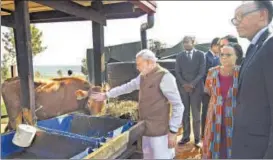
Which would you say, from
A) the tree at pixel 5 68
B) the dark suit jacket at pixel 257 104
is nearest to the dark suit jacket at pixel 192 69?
the dark suit jacket at pixel 257 104

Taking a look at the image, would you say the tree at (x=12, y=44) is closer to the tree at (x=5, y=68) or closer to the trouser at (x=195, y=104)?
the tree at (x=5, y=68)

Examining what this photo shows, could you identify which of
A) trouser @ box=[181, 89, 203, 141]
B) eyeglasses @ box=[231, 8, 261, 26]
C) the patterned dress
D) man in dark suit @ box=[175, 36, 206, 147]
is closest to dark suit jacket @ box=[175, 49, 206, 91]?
man in dark suit @ box=[175, 36, 206, 147]

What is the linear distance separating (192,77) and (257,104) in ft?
10.0

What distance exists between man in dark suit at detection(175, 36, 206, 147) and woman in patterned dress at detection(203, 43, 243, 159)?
70.4 inches

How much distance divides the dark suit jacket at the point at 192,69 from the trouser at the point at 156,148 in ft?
6.24

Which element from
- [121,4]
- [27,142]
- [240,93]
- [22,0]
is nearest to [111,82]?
[121,4]

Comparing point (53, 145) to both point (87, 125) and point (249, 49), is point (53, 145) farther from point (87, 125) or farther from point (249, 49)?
point (249, 49)

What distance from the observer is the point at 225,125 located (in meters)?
2.51

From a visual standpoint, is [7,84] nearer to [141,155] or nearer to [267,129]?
[141,155]

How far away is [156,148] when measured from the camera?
2.68m

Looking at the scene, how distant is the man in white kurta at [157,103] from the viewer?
99.5 inches

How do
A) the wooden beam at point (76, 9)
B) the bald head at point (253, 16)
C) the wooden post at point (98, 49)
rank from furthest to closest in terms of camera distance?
the wooden post at point (98, 49), the wooden beam at point (76, 9), the bald head at point (253, 16)

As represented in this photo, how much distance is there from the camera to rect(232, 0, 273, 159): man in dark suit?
1410 millimetres

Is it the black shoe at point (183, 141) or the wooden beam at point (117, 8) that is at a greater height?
the wooden beam at point (117, 8)
